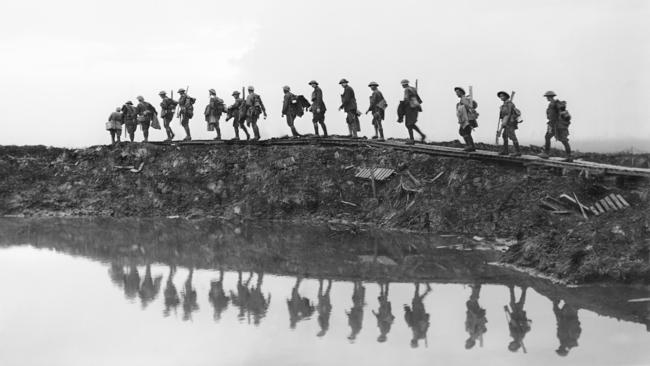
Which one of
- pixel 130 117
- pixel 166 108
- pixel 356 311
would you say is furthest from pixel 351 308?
pixel 130 117

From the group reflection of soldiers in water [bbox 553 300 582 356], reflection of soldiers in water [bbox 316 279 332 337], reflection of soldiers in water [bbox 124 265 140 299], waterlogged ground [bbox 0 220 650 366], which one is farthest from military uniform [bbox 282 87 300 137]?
reflection of soldiers in water [bbox 553 300 582 356]

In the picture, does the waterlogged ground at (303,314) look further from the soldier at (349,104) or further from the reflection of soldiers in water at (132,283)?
the soldier at (349,104)

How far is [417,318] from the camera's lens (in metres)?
11.6

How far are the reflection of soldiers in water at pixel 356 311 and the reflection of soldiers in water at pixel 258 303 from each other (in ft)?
4.90

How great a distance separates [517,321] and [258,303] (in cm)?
457

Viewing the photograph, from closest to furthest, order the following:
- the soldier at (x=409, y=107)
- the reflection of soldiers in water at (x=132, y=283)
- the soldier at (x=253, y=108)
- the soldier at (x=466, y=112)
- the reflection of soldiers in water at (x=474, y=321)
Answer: the reflection of soldiers in water at (x=474, y=321) < the reflection of soldiers in water at (x=132, y=283) < the soldier at (x=466, y=112) < the soldier at (x=409, y=107) < the soldier at (x=253, y=108)

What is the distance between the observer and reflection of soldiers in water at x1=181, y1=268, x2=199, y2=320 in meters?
12.3

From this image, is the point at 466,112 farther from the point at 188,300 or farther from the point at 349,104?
the point at 188,300

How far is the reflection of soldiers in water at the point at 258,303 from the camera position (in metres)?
12.0

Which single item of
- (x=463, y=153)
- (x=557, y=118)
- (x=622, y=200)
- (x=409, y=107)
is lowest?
(x=622, y=200)

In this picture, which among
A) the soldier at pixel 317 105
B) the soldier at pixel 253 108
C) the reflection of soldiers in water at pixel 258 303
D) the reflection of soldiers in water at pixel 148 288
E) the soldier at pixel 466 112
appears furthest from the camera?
the soldier at pixel 253 108

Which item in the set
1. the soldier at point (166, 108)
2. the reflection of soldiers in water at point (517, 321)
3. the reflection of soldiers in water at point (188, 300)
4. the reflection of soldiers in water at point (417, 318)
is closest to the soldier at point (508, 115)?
the reflection of soldiers in water at point (517, 321)

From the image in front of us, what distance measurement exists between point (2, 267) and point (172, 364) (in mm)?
9312

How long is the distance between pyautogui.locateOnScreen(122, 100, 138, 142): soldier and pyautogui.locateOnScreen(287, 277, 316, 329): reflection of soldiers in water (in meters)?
16.3
